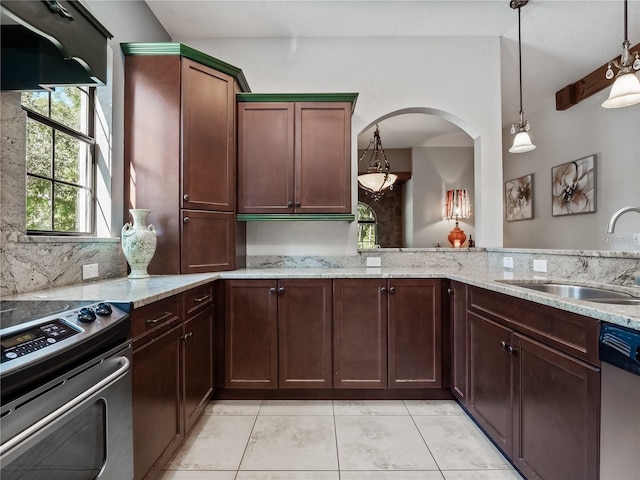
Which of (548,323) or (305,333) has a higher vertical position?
(548,323)

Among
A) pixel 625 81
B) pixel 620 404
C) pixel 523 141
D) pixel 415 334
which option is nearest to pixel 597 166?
pixel 523 141

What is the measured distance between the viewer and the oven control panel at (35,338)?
32.6 inches

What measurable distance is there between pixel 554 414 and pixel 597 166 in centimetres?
388

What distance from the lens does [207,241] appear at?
2.37 meters

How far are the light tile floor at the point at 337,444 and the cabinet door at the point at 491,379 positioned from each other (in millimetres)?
171

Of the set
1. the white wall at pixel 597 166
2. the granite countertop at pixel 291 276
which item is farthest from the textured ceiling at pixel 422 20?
the granite countertop at pixel 291 276

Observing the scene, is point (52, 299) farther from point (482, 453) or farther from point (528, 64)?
point (528, 64)

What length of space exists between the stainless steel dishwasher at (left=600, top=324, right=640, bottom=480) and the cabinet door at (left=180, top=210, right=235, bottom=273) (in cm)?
223

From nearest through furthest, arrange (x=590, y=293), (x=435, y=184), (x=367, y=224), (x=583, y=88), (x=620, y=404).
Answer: (x=620, y=404), (x=590, y=293), (x=583, y=88), (x=435, y=184), (x=367, y=224)

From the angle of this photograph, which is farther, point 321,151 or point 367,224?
point 367,224

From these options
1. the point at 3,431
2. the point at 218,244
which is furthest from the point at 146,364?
the point at 218,244

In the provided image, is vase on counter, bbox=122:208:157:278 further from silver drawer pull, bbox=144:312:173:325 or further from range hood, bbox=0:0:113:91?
range hood, bbox=0:0:113:91

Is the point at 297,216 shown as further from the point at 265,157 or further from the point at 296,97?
the point at 296,97

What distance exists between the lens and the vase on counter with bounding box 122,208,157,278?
1.93 metres
